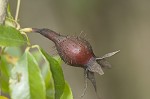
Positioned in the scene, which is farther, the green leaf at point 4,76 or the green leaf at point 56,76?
the green leaf at point 4,76

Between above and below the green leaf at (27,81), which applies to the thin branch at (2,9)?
above

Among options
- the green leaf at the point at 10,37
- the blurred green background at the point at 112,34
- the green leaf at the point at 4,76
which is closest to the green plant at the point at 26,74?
the green leaf at the point at 10,37

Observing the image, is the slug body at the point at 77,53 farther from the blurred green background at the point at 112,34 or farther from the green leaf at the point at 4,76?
the blurred green background at the point at 112,34

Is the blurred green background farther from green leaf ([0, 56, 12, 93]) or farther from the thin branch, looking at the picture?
the thin branch

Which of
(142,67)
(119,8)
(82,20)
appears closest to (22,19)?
(82,20)

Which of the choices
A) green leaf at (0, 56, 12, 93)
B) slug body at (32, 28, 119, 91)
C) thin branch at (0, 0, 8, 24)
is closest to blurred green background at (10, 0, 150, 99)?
green leaf at (0, 56, 12, 93)

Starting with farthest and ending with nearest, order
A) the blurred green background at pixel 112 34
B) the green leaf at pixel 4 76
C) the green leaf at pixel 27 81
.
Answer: the blurred green background at pixel 112 34, the green leaf at pixel 4 76, the green leaf at pixel 27 81
